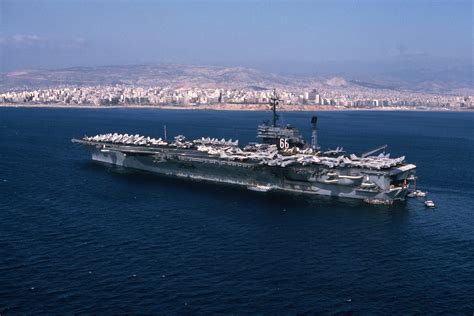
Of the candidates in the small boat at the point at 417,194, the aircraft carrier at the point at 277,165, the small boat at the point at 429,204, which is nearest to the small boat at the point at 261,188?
the aircraft carrier at the point at 277,165

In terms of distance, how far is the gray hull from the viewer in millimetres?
40750

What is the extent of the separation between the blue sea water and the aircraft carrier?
5.78 ft

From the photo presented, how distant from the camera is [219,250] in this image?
2941 cm

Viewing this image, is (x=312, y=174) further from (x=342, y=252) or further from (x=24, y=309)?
(x=24, y=309)

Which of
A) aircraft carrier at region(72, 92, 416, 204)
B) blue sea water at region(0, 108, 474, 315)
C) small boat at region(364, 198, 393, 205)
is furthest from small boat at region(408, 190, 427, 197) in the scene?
small boat at region(364, 198, 393, 205)

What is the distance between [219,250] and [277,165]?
15.3 meters

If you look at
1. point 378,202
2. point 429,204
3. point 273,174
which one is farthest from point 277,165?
point 429,204

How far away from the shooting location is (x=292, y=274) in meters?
26.5

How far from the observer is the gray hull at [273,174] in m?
40.8

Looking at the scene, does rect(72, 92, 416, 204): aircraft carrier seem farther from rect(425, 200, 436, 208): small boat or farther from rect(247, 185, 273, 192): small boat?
rect(425, 200, 436, 208): small boat

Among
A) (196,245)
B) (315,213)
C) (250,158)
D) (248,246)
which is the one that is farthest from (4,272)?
(250,158)

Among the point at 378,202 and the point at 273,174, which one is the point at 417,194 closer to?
the point at 378,202

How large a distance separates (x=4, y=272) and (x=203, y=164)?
78.4 feet

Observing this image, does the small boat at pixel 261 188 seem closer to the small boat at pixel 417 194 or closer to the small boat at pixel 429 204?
the small boat at pixel 417 194
